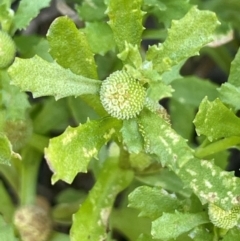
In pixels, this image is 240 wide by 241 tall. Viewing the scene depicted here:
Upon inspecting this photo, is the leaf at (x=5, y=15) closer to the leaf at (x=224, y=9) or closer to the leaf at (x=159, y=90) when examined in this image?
the leaf at (x=159, y=90)

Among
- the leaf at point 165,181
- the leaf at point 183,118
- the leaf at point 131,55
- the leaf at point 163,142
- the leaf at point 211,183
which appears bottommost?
the leaf at point 183,118

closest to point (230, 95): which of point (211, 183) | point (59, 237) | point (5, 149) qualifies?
point (211, 183)

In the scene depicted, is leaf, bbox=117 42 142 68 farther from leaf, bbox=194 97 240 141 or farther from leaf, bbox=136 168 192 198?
leaf, bbox=136 168 192 198

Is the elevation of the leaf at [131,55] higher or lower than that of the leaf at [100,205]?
higher

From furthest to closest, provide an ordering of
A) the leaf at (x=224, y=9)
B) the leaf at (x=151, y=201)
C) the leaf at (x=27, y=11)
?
the leaf at (x=224, y=9) < the leaf at (x=27, y=11) < the leaf at (x=151, y=201)

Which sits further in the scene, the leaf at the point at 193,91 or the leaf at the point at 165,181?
the leaf at the point at 193,91

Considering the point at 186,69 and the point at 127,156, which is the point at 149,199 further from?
the point at 186,69

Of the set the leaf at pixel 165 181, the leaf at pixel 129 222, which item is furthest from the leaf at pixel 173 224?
the leaf at pixel 129 222

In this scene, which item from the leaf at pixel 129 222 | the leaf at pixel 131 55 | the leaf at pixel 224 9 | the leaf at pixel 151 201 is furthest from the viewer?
the leaf at pixel 224 9

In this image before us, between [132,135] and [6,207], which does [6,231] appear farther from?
[132,135]
